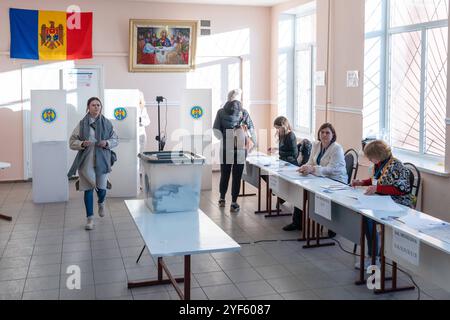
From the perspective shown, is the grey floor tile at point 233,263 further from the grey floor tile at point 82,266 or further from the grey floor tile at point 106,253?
the grey floor tile at point 82,266

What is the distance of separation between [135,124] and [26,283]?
11.4ft

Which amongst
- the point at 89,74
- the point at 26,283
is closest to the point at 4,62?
the point at 89,74

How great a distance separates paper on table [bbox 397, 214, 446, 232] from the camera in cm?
Answer: 358

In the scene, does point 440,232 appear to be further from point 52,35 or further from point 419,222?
point 52,35

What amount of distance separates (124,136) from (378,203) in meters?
4.23

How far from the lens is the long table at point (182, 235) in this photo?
3207 millimetres

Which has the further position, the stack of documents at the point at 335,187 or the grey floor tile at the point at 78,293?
the stack of documents at the point at 335,187

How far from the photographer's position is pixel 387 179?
4.36 m

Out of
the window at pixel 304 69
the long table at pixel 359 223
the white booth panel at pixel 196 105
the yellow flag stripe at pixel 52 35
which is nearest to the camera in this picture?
the long table at pixel 359 223

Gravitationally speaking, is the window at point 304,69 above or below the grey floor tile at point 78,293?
above

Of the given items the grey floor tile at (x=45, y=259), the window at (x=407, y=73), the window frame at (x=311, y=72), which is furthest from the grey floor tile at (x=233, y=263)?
the window frame at (x=311, y=72)

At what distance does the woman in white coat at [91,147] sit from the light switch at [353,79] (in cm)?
301

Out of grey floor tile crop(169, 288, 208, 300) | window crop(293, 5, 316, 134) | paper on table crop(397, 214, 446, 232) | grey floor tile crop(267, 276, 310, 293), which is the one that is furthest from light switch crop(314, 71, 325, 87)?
grey floor tile crop(169, 288, 208, 300)

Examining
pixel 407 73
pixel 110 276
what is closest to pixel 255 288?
pixel 110 276
